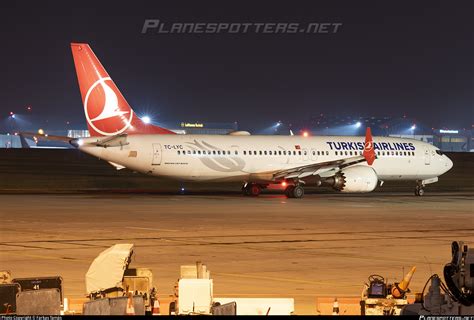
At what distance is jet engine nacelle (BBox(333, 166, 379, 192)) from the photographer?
174ft

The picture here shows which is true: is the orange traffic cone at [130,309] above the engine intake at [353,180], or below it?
below

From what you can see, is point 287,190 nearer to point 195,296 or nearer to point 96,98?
point 96,98

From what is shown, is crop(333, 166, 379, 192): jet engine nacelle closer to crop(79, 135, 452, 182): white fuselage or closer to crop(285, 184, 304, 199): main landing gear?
crop(285, 184, 304, 199): main landing gear

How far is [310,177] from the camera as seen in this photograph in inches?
2120

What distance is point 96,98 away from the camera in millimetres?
50562

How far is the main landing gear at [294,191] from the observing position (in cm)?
5266

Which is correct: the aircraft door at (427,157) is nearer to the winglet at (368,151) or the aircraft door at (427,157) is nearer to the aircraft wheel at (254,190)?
the winglet at (368,151)

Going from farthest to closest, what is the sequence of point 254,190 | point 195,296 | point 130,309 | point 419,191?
point 419,191, point 254,190, point 195,296, point 130,309

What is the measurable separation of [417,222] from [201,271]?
22267 millimetres

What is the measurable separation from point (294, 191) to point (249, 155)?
124 inches

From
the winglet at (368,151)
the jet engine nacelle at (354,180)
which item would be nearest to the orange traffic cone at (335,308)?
the jet engine nacelle at (354,180)

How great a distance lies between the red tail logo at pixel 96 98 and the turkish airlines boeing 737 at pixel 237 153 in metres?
0.05

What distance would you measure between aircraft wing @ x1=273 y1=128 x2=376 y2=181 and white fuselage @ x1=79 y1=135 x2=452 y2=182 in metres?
0.93

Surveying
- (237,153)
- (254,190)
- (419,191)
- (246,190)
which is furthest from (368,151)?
(237,153)
